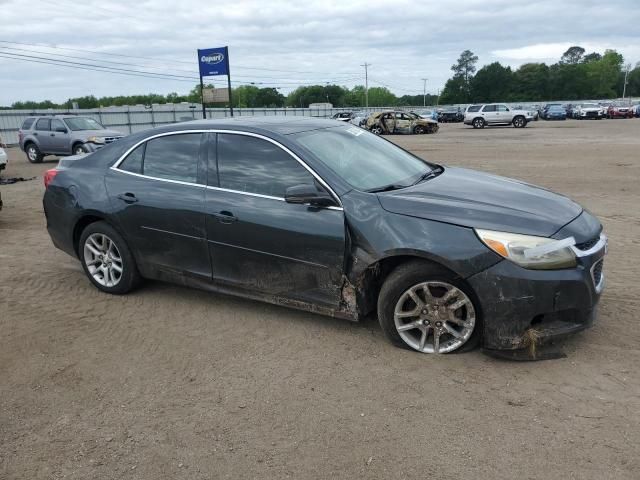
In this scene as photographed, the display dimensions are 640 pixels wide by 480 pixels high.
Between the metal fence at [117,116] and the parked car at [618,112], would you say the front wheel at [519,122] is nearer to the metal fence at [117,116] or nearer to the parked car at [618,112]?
the metal fence at [117,116]

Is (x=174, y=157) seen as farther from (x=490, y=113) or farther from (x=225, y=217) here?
(x=490, y=113)

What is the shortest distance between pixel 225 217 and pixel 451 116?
54.7 metres

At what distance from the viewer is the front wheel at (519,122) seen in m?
39.3

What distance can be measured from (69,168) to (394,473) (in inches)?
172

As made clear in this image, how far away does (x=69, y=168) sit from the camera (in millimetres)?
5461

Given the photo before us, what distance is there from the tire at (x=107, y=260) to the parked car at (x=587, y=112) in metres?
52.4

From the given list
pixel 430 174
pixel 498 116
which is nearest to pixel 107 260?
pixel 430 174

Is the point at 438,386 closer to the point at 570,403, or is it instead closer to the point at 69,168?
the point at 570,403

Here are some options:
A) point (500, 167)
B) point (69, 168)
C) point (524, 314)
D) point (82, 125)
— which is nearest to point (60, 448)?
point (524, 314)

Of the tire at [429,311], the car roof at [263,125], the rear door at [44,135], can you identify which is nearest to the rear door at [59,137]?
the rear door at [44,135]

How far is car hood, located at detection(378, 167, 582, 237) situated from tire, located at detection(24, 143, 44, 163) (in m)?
18.8

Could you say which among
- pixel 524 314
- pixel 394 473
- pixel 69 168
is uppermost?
pixel 69 168

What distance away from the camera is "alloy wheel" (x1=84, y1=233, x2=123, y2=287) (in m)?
5.22

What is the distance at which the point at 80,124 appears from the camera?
1894cm
